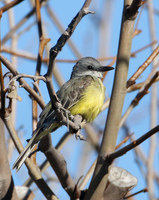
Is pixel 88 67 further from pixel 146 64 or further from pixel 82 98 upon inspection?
pixel 146 64

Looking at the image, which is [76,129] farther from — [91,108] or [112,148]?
[91,108]

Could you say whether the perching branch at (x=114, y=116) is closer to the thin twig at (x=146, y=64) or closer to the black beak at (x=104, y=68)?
the thin twig at (x=146, y=64)

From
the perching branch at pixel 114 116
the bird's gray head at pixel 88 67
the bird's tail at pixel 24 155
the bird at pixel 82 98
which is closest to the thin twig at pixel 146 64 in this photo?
the perching branch at pixel 114 116

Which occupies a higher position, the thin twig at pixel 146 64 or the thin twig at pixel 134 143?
the thin twig at pixel 146 64

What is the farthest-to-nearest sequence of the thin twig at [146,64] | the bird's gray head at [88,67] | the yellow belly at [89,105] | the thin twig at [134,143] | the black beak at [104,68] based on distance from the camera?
the bird's gray head at [88,67]
the black beak at [104,68]
the yellow belly at [89,105]
the thin twig at [146,64]
the thin twig at [134,143]

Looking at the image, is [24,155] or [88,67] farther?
[88,67]

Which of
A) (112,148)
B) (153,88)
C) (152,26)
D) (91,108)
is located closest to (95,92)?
(91,108)

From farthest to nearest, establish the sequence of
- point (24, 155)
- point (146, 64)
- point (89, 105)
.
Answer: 1. point (89, 105)
2. point (146, 64)
3. point (24, 155)

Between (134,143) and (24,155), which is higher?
(24,155)

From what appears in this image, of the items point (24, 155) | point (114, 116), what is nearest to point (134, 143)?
point (114, 116)

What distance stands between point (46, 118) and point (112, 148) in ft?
3.06

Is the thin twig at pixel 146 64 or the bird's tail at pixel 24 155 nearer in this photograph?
the bird's tail at pixel 24 155

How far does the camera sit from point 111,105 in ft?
9.73

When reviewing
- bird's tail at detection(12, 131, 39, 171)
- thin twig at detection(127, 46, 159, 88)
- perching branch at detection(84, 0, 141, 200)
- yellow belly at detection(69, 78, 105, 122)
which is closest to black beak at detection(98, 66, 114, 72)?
yellow belly at detection(69, 78, 105, 122)
